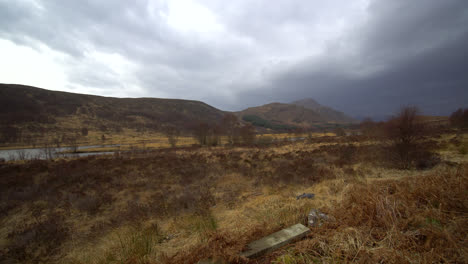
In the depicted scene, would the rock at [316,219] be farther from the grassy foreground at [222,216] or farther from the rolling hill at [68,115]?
the rolling hill at [68,115]

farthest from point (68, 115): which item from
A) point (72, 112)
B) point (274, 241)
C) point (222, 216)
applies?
point (274, 241)

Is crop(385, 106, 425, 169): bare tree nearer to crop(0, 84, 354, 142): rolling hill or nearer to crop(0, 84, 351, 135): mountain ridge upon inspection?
crop(0, 84, 354, 142): rolling hill

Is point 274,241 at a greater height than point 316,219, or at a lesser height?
greater

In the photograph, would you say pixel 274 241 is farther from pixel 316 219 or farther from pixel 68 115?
pixel 68 115

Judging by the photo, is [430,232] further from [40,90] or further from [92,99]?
[40,90]

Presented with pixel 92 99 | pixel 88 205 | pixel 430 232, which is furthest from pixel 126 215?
pixel 92 99

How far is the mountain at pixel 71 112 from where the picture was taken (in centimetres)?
8612

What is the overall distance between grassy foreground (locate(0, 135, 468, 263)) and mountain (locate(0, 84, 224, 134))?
336 feet

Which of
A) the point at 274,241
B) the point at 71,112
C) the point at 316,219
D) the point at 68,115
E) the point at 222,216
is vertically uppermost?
the point at 71,112

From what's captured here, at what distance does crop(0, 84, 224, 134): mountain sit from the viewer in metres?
86.1

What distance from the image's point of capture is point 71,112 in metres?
107

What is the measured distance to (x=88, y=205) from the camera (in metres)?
8.34

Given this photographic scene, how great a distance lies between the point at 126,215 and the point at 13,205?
21.8ft

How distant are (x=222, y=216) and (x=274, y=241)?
158 inches
